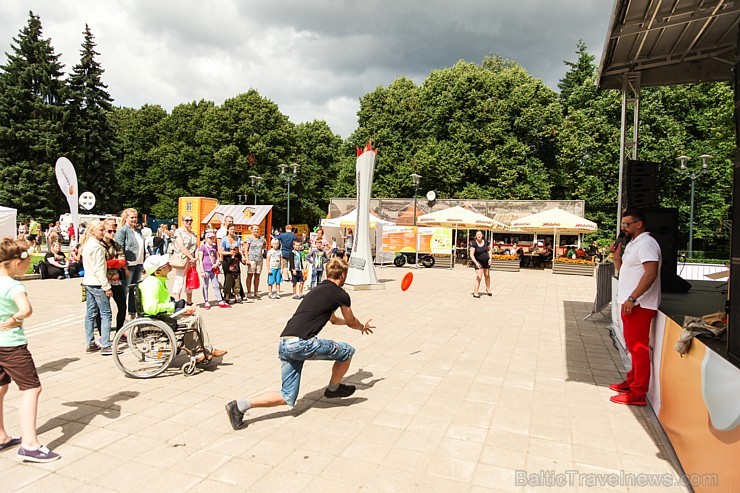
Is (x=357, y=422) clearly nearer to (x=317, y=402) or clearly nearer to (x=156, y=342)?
(x=317, y=402)

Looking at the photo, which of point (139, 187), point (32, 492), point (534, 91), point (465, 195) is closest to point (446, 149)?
point (465, 195)

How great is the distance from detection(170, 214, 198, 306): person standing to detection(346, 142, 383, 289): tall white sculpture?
538 cm

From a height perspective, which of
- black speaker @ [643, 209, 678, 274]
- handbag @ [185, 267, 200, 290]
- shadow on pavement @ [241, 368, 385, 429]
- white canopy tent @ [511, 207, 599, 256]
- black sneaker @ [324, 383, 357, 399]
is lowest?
shadow on pavement @ [241, 368, 385, 429]

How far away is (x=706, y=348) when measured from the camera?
2.91 meters

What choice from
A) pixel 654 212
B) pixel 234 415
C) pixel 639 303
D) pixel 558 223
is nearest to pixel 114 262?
pixel 234 415

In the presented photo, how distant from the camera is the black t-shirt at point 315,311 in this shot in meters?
3.71

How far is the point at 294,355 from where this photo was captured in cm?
365

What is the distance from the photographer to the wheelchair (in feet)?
16.0

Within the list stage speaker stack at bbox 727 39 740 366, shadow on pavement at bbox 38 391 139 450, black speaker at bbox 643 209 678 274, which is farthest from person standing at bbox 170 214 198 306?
black speaker at bbox 643 209 678 274

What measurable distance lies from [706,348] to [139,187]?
48.0 meters

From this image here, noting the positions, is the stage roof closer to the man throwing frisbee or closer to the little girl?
the man throwing frisbee

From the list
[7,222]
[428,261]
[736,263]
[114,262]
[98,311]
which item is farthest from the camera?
[428,261]

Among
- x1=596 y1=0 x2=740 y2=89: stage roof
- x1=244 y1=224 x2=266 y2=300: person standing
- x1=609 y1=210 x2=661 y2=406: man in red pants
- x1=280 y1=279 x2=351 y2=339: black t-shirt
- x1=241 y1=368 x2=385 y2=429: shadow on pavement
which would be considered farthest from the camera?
x1=244 y1=224 x2=266 y2=300: person standing

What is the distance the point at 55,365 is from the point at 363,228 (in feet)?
27.9
